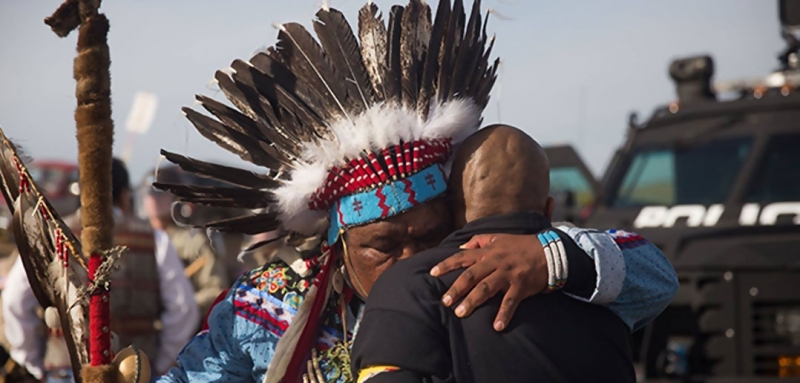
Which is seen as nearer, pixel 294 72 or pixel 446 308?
pixel 446 308

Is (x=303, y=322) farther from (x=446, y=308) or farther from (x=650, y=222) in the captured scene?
(x=650, y=222)

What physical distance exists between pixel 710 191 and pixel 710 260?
0.74 metres

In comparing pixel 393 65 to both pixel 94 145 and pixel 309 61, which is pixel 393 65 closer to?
pixel 309 61

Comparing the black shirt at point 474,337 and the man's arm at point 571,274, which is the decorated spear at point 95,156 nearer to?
the black shirt at point 474,337

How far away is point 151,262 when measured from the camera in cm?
507

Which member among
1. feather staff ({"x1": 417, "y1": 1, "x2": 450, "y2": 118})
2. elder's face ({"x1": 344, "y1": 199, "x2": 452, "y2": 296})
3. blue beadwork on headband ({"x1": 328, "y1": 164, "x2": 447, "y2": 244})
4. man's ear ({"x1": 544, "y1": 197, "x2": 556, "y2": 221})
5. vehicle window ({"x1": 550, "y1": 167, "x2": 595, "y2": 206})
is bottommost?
vehicle window ({"x1": 550, "y1": 167, "x2": 595, "y2": 206})

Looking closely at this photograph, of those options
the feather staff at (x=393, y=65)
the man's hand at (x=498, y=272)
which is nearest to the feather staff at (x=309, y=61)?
the feather staff at (x=393, y=65)

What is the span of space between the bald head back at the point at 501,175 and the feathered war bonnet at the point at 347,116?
0.21m

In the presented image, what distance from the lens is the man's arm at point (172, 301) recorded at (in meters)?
5.16

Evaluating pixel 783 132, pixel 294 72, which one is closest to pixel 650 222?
pixel 783 132

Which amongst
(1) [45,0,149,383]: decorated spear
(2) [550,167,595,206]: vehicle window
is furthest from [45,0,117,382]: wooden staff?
(2) [550,167,595,206]: vehicle window

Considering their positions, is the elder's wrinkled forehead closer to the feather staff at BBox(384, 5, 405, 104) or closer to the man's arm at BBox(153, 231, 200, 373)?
the feather staff at BBox(384, 5, 405, 104)

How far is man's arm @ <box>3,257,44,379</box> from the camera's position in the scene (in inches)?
190

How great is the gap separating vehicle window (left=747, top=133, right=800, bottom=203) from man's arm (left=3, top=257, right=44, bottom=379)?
4.41 m
